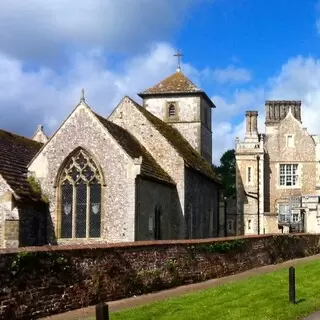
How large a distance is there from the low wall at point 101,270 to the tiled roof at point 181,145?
941 cm

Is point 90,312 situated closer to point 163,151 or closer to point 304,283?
point 304,283

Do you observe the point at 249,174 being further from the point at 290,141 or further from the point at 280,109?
the point at 280,109

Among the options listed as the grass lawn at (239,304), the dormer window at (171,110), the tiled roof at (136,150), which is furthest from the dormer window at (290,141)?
the grass lawn at (239,304)

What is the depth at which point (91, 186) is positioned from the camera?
95.9 ft

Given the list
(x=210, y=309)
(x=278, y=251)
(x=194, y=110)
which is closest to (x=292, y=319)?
(x=210, y=309)

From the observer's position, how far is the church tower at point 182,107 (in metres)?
44.3

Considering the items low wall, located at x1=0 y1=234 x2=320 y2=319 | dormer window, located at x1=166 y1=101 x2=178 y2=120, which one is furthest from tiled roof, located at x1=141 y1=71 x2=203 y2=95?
low wall, located at x1=0 y1=234 x2=320 y2=319

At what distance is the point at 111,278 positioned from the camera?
61.3 ft

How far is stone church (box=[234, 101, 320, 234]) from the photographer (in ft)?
182

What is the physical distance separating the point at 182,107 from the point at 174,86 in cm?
178

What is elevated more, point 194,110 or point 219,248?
point 194,110

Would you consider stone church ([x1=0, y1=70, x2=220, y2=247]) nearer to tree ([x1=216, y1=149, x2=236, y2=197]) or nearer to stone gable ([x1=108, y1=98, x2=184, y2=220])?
stone gable ([x1=108, y1=98, x2=184, y2=220])

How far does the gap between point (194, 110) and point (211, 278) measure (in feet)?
71.8

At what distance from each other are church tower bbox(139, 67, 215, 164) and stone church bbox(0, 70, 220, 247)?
1003cm
